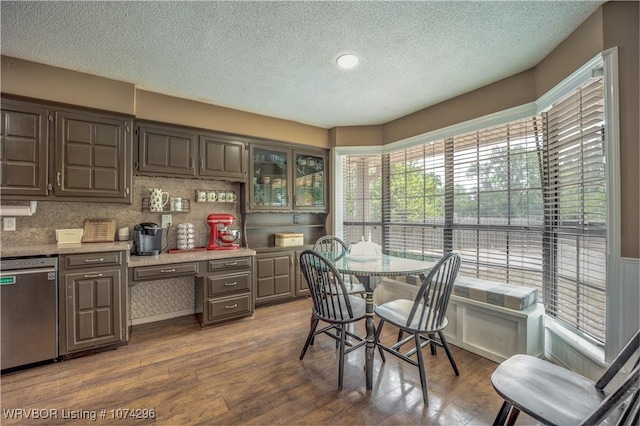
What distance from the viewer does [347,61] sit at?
2.34m

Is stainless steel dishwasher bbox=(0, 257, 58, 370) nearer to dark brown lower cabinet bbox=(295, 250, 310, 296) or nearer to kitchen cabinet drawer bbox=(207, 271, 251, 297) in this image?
kitchen cabinet drawer bbox=(207, 271, 251, 297)

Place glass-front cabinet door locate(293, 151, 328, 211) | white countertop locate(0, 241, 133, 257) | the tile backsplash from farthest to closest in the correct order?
glass-front cabinet door locate(293, 151, 328, 211), the tile backsplash, white countertop locate(0, 241, 133, 257)

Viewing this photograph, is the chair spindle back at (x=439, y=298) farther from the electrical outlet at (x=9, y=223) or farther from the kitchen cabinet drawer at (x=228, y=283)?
the electrical outlet at (x=9, y=223)

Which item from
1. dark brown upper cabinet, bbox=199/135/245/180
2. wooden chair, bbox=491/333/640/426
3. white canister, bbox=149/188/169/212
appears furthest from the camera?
dark brown upper cabinet, bbox=199/135/245/180

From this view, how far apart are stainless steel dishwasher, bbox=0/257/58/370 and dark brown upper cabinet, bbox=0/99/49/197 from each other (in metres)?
0.68

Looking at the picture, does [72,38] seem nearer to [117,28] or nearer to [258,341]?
[117,28]

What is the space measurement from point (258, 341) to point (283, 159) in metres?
2.36

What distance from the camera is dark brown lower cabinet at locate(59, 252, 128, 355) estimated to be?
2.31 metres

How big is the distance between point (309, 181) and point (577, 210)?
299 centimetres

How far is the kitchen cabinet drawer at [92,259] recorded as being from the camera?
7.61 ft

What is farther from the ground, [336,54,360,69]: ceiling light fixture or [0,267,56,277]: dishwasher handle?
[336,54,360,69]: ceiling light fixture

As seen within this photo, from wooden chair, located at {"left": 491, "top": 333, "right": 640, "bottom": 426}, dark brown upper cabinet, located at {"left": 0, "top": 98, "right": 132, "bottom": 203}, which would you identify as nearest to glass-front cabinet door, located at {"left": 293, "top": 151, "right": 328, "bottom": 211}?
dark brown upper cabinet, located at {"left": 0, "top": 98, "right": 132, "bottom": 203}

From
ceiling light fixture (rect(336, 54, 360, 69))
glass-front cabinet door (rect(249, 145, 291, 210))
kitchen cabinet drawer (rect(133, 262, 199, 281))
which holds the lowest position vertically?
kitchen cabinet drawer (rect(133, 262, 199, 281))

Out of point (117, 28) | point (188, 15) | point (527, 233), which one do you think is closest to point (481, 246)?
point (527, 233)
